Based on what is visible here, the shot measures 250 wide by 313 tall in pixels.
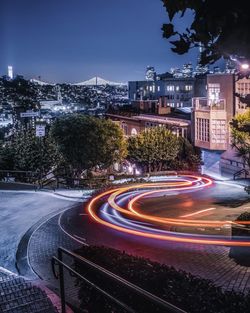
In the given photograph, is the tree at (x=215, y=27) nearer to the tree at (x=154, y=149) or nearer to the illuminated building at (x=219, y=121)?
the illuminated building at (x=219, y=121)

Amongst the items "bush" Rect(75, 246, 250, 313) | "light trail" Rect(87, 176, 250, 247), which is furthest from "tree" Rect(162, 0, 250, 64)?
"light trail" Rect(87, 176, 250, 247)

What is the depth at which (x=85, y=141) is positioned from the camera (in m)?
34.7

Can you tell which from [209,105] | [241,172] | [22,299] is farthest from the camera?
[209,105]

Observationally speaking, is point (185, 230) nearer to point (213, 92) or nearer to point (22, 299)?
point (22, 299)

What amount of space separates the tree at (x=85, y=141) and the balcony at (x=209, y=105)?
7.80 m

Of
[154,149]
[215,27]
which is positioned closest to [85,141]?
[154,149]

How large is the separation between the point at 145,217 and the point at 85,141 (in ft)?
51.7

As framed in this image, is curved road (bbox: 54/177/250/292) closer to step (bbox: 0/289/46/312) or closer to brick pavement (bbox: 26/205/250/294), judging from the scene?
brick pavement (bbox: 26/205/250/294)

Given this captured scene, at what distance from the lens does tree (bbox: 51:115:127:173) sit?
3462 centimetres

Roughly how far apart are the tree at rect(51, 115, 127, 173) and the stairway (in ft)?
83.5

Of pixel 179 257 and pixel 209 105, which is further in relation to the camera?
Answer: pixel 209 105

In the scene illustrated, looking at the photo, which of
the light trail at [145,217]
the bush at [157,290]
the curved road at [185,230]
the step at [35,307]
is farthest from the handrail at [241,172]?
the step at [35,307]

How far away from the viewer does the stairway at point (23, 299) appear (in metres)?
7.78

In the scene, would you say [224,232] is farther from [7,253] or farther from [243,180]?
[243,180]
